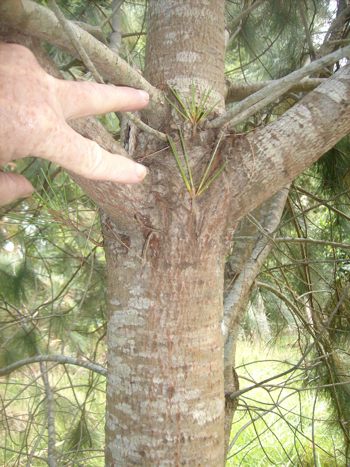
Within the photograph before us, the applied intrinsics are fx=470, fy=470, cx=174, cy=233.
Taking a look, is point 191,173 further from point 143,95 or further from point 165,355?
point 165,355

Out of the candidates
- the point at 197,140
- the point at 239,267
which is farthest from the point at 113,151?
the point at 239,267

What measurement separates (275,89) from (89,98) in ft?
0.97

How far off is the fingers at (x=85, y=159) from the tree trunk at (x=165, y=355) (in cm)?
17

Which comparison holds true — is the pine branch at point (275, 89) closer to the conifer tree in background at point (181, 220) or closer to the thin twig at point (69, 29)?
the conifer tree in background at point (181, 220)

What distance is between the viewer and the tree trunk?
2.64ft

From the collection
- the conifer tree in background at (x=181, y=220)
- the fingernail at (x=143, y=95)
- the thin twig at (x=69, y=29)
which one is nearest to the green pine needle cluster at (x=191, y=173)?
the conifer tree in background at (x=181, y=220)

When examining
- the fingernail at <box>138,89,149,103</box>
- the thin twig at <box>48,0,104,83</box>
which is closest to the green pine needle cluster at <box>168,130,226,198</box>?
the fingernail at <box>138,89,149,103</box>

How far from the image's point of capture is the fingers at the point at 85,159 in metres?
0.59

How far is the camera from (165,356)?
0.81m

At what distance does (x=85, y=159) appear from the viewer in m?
0.63

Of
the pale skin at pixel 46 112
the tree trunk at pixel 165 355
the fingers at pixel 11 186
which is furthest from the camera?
the tree trunk at pixel 165 355

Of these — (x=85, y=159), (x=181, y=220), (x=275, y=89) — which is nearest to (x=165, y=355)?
(x=181, y=220)

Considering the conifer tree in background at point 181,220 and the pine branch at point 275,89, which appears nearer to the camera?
the pine branch at point 275,89

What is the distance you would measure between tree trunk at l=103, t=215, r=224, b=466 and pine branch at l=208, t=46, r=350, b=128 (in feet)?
0.67
